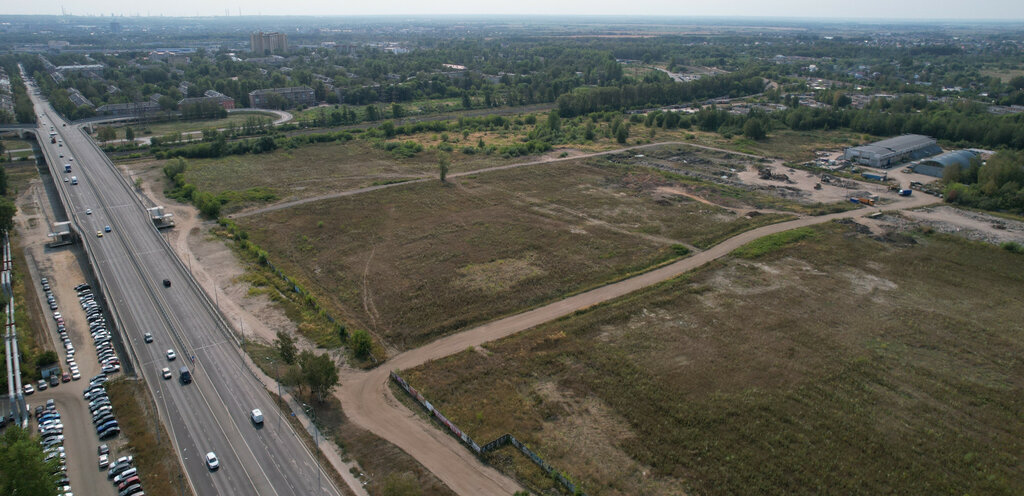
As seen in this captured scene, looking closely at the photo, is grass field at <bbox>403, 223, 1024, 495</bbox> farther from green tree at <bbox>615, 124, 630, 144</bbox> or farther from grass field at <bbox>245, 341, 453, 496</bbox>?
green tree at <bbox>615, 124, 630, 144</bbox>

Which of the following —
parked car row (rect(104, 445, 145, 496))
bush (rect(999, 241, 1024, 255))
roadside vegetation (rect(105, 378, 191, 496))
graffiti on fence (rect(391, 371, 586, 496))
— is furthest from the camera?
bush (rect(999, 241, 1024, 255))

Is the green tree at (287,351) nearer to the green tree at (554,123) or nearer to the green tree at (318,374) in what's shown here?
the green tree at (318,374)

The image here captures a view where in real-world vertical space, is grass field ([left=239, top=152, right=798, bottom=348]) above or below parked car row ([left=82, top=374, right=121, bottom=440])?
above

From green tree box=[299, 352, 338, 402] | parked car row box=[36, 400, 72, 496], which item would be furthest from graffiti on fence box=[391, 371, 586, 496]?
parked car row box=[36, 400, 72, 496]

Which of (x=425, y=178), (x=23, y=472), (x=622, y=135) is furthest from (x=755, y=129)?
(x=23, y=472)

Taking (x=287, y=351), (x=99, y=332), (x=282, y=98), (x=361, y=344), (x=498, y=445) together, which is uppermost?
(x=282, y=98)

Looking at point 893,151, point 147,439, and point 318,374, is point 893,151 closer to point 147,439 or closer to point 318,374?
point 318,374

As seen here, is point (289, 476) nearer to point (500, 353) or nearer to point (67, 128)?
point (500, 353)
